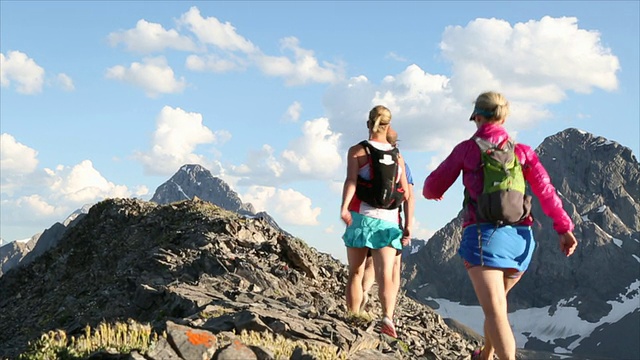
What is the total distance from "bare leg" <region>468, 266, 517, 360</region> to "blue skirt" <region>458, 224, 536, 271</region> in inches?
3.9

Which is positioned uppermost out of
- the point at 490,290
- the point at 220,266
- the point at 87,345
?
the point at 220,266

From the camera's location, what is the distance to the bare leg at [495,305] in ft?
20.0

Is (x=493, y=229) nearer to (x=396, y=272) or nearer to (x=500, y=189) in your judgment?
(x=500, y=189)

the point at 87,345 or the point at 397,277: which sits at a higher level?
the point at 397,277

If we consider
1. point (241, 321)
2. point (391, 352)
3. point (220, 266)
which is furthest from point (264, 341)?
point (220, 266)

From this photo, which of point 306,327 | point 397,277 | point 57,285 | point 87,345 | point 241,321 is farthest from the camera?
point 57,285

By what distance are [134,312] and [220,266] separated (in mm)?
3086

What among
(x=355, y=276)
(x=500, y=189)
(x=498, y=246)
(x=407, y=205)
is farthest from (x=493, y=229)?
(x=355, y=276)

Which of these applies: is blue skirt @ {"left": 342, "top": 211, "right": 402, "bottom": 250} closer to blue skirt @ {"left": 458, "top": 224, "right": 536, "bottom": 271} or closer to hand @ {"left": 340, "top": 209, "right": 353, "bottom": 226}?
hand @ {"left": 340, "top": 209, "right": 353, "bottom": 226}

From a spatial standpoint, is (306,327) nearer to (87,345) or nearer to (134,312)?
(87,345)

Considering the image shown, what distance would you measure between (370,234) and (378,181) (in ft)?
2.49

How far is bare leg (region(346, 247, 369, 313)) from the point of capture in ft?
29.8

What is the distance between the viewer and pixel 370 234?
8.94m

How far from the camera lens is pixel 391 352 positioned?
884 centimetres
